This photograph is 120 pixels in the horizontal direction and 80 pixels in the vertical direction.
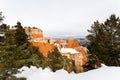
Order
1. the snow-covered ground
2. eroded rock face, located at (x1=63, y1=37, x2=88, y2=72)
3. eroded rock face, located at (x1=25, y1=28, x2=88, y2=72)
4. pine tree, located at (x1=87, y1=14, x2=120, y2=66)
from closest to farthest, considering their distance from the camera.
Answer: the snow-covered ground < pine tree, located at (x1=87, y1=14, x2=120, y2=66) < eroded rock face, located at (x1=25, y1=28, x2=88, y2=72) < eroded rock face, located at (x1=63, y1=37, x2=88, y2=72)

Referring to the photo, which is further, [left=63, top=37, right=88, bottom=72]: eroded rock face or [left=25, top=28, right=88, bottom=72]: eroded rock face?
[left=63, top=37, right=88, bottom=72]: eroded rock face

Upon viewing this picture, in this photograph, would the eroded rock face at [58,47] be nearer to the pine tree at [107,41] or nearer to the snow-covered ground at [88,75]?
the pine tree at [107,41]

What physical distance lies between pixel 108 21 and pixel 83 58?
56613mm

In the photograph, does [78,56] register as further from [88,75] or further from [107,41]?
[88,75]

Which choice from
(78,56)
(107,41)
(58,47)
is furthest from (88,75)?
(58,47)

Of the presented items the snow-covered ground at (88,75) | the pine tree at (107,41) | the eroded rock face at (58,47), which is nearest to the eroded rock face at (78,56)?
the eroded rock face at (58,47)

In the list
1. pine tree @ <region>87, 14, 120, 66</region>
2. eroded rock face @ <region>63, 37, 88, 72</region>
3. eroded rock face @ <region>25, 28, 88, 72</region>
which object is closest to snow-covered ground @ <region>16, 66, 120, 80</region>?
pine tree @ <region>87, 14, 120, 66</region>

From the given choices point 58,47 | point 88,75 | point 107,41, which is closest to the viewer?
point 88,75

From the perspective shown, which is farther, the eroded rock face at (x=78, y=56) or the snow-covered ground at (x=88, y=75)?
the eroded rock face at (x=78, y=56)

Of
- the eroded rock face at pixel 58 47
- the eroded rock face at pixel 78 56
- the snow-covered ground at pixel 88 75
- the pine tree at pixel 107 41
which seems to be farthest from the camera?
the eroded rock face at pixel 78 56

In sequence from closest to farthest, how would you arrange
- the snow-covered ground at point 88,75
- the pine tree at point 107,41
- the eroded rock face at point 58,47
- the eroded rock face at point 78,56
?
the snow-covered ground at point 88,75
the pine tree at point 107,41
the eroded rock face at point 58,47
the eroded rock face at point 78,56

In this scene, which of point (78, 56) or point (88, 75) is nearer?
point (88, 75)

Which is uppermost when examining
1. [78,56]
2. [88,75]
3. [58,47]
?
[88,75]

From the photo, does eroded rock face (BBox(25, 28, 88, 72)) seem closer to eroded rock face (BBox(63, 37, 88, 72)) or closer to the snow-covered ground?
eroded rock face (BBox(63, 37, 88, 72))
